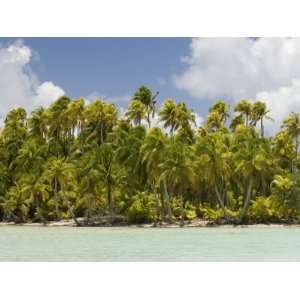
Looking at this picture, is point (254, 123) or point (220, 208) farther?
point (254, 123)

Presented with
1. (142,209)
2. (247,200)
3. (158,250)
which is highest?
(247,200)

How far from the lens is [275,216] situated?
31.3 metres

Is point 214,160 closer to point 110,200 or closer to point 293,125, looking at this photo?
point 293,125

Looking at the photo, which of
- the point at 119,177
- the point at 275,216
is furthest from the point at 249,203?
the point at 119,177

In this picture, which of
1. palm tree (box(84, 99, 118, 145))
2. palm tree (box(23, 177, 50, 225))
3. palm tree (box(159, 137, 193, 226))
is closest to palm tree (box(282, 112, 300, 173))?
palm tree (box(159, 137, 193, 226))

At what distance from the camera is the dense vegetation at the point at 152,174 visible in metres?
30.6

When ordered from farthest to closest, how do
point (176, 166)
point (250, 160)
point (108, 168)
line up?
point (108, 168) < point (250, 160) < point (176, 166)

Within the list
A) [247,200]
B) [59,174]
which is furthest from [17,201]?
[247,200]

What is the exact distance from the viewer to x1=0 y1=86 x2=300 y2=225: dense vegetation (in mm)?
30578

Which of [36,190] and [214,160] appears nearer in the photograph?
[214,160]

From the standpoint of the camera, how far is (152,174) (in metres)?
31.4
